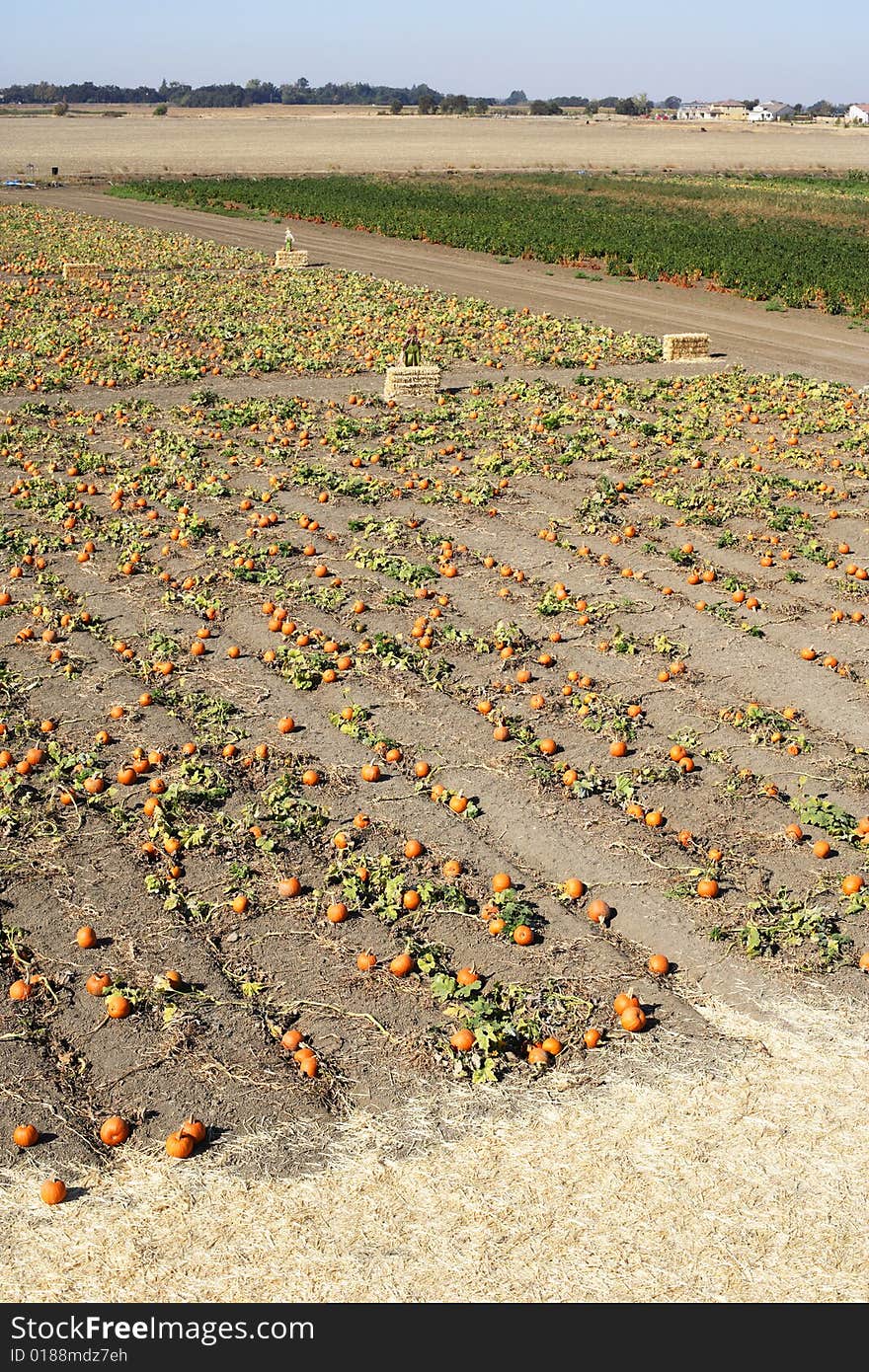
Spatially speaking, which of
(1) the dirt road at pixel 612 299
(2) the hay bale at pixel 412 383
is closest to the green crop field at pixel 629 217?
(1) the dirt road at pixel 612 299

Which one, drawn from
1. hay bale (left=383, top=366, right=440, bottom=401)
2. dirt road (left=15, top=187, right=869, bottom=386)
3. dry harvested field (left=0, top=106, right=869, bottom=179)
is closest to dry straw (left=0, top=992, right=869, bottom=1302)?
hay bale (left=383, top=366, right=440, bottom=401)

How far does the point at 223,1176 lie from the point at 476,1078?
129 cm

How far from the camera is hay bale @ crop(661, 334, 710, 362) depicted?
2392 cm

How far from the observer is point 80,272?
33.2 metres

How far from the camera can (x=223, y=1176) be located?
5.50 meters

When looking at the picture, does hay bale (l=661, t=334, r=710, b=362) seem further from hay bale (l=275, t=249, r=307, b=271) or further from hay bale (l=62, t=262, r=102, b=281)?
hay bale (l=62, t=262, r=102, b=281)

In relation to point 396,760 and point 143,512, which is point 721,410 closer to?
point 143,512

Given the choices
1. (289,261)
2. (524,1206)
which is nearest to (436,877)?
(524,1206)

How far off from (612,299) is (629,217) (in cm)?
2120

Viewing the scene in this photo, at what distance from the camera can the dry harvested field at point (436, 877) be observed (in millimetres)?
5297

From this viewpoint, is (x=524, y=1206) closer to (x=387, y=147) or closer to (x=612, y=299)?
(x=612, y=299)

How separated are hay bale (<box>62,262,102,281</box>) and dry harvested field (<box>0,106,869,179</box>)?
4893 cm

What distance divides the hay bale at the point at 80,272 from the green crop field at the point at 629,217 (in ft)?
46.7

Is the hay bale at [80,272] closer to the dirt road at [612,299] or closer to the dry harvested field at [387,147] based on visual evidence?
the dirt road at [612,299]
